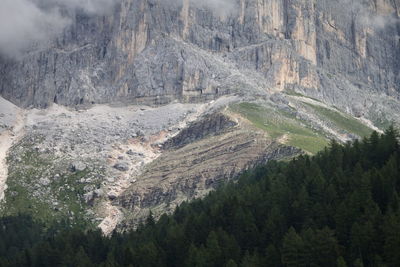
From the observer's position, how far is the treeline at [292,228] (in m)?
129

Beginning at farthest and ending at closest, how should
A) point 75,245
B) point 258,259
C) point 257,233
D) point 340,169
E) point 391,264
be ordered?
point 75,245 < point 340,169 < point 257,233 < point 258,259 < point 391,264

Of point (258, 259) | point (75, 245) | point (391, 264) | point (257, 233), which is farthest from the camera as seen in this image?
point (75, 245)

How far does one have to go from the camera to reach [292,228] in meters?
136

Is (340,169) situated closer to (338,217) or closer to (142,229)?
(338,217)

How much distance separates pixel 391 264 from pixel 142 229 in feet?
248

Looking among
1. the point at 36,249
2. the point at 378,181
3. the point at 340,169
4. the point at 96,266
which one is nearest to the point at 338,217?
the point at 378,181

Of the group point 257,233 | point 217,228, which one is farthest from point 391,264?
point 217,228

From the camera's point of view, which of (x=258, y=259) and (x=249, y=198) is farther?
(x=249, y=198)

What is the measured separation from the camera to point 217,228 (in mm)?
156500

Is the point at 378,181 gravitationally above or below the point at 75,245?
above

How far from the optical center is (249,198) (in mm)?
164500

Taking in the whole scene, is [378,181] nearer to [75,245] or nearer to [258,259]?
[258,259]

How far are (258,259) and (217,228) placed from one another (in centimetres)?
2255

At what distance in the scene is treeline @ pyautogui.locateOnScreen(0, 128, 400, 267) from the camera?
424 feet
